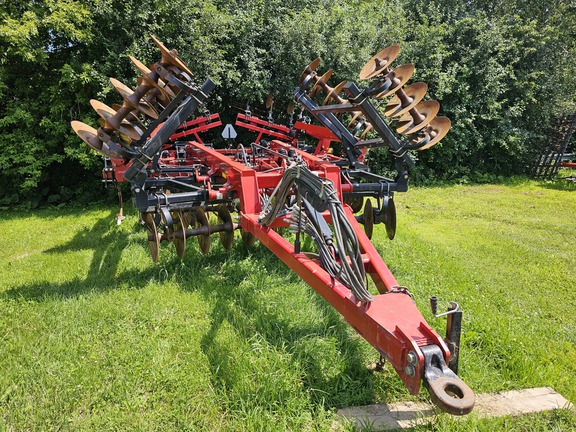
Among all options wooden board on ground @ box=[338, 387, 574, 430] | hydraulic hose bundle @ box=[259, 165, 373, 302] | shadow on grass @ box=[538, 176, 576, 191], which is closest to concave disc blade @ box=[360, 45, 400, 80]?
hydraulic hose bundle @ box=[259, 165, 373, 302]

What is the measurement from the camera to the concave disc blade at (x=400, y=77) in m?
3.17

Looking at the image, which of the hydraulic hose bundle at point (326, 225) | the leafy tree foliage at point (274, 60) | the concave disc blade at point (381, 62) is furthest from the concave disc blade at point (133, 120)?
the leafy tree foliage at point (274, 60)

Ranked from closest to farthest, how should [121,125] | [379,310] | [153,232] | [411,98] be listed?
[379,310] → [121,125] → [411,98] → [153,232]

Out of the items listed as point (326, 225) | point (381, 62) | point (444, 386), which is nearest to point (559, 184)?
point (381, 62)

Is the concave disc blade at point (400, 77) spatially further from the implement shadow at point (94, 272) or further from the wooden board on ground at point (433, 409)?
the implement shadow at point (94, 272)

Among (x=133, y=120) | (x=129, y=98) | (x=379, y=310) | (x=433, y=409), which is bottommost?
(x=433, y=409)

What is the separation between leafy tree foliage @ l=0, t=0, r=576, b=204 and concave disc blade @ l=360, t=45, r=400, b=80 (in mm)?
5176

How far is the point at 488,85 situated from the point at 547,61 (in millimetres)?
2643

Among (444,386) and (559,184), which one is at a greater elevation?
(444,386)

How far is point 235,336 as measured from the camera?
2.86 meters

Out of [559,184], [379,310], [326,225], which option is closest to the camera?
[379,310]

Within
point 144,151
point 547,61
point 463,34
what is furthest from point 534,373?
point 547,61

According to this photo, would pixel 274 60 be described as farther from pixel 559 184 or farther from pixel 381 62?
pixel 559 184

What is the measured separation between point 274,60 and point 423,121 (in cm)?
670
